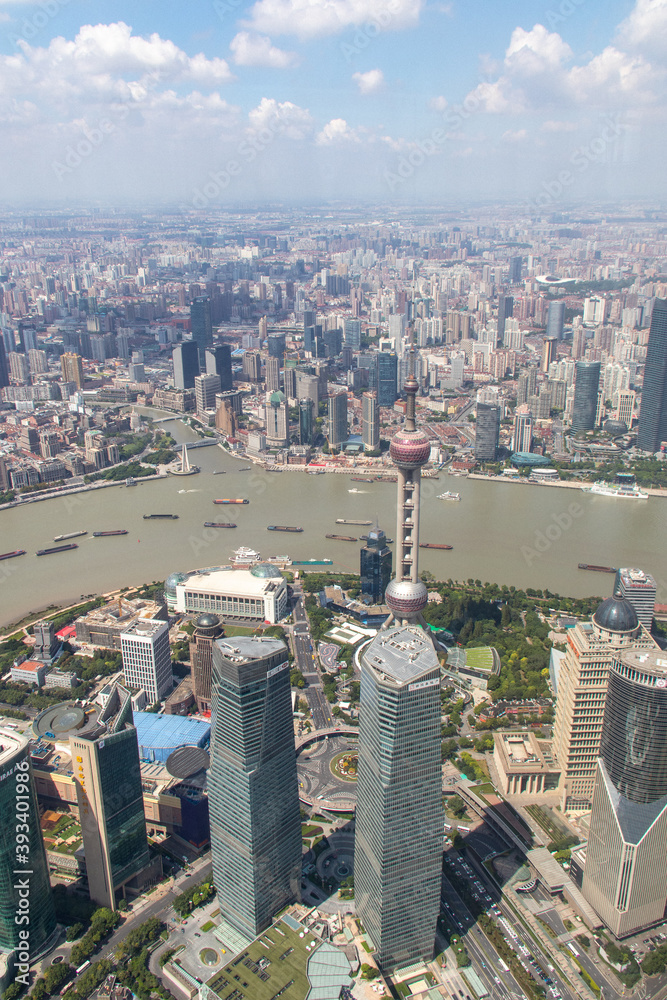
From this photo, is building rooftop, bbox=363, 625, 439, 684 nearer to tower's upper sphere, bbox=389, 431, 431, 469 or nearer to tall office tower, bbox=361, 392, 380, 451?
tower's upper sphere, bbox=389, 431, 431, 469

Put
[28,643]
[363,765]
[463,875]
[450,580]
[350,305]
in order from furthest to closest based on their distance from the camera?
[350,305] < [450,580] < [28,643] < [463,875] < [363,765]

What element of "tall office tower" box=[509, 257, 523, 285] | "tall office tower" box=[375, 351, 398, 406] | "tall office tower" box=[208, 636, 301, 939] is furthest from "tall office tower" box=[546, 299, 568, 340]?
"tall office tower" box=[208, 636, 301, 939]

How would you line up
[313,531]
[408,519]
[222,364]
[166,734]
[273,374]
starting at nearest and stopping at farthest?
[166,734]
[408,519]
[313,531]
[222,364]
[273,374]

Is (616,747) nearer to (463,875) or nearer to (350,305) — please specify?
(463,875)

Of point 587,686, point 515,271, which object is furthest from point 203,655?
point 515,271

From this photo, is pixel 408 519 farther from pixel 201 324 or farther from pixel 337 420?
pixel 201 324

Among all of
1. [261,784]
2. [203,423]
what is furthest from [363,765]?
[203,423]

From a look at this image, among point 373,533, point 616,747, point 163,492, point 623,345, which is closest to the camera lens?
point 616,747

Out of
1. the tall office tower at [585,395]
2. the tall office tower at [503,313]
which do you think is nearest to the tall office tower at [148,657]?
the tall office tower at [585,395]
